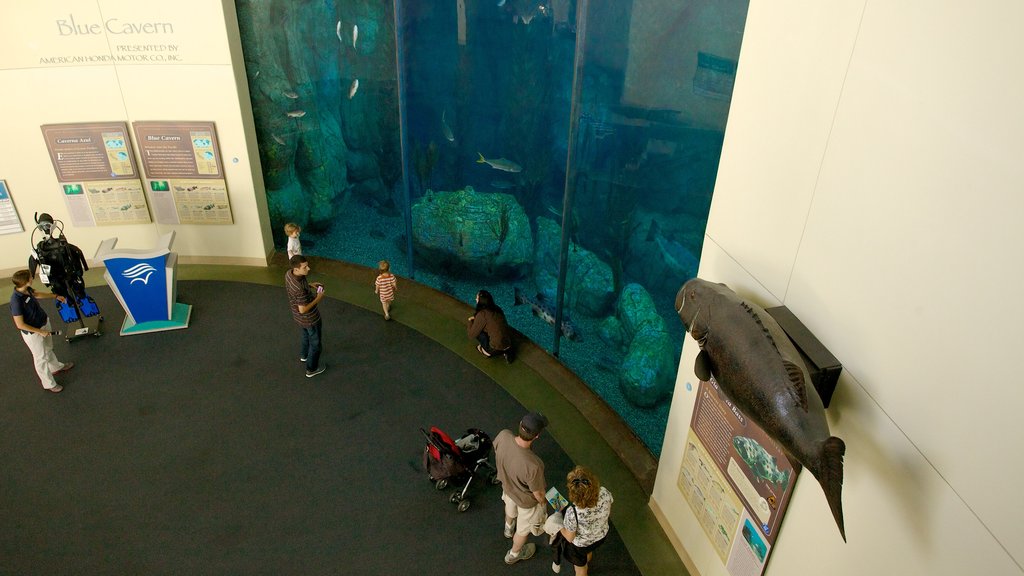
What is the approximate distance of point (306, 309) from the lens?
614 centimetres

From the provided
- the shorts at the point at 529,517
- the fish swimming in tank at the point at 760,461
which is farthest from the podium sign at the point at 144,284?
the fish swimming in tank at the point at 760,461

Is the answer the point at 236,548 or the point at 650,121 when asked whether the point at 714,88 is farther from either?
the point at 236,548

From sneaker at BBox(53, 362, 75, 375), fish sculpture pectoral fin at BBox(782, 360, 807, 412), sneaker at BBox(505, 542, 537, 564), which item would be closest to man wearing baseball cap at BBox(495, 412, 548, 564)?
sneaker at BBox(505, 542, 537, 564)

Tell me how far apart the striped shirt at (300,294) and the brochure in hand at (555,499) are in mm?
3010

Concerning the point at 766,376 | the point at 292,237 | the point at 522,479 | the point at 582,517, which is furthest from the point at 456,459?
the point at 292,237

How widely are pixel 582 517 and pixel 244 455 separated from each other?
11.1ft

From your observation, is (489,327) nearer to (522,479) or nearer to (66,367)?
(522,479)

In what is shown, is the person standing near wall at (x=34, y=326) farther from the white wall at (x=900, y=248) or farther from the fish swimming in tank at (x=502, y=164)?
the white wall at (x=900, y=248)

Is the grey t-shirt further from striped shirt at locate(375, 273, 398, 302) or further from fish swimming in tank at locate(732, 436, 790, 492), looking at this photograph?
striped shirt at locate(375, 273, 398, 302)

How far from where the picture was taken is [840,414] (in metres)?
3.12

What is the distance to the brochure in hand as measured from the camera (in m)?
4.89

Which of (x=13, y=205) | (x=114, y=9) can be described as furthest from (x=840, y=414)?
(x=13, y=205)

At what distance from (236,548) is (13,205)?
590 centimetres

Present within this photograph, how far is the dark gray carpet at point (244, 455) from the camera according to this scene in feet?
15.9
